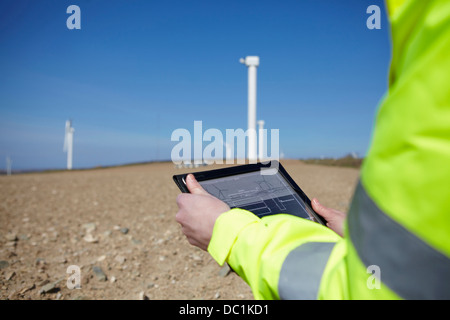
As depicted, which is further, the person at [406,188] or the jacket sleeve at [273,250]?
the jacket sleeve at [273,250]

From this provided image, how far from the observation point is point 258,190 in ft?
5.56

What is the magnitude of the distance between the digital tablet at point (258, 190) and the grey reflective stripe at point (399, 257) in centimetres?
94

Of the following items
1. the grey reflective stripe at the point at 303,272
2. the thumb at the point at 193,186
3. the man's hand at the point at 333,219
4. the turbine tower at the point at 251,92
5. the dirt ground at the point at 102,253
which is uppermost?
the turbine tower at the point at 251,92

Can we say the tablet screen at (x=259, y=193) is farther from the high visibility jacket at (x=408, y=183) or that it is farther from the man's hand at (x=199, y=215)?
the high visibility jacket at (x=408, y=183)

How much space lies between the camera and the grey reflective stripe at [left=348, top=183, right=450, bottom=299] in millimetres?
553

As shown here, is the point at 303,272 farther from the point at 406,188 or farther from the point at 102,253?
the point at 102,253

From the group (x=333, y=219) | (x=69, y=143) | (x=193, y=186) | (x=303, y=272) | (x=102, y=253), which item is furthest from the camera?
(x=69, y=143)

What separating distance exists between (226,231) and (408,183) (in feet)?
1.71

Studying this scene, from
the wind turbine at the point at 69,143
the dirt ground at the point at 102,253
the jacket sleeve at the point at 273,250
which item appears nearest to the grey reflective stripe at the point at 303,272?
the jacket sleeve at the point at 273,250

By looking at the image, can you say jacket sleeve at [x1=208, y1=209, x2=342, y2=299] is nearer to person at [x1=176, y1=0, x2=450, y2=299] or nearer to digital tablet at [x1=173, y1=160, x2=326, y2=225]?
person at [x1=176, y1=0, x2=450, y2=299]

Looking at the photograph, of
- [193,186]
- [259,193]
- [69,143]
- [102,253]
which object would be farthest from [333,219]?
[69,143]

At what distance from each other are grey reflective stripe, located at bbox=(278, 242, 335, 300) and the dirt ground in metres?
2.38

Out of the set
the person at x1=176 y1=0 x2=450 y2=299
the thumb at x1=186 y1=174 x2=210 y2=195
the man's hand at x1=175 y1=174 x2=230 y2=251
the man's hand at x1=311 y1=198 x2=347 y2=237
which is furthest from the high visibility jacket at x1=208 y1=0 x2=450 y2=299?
the man's hand at x1=311 y1=198 x2=347 y2=237

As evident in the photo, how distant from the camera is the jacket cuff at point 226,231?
941 millimetres
